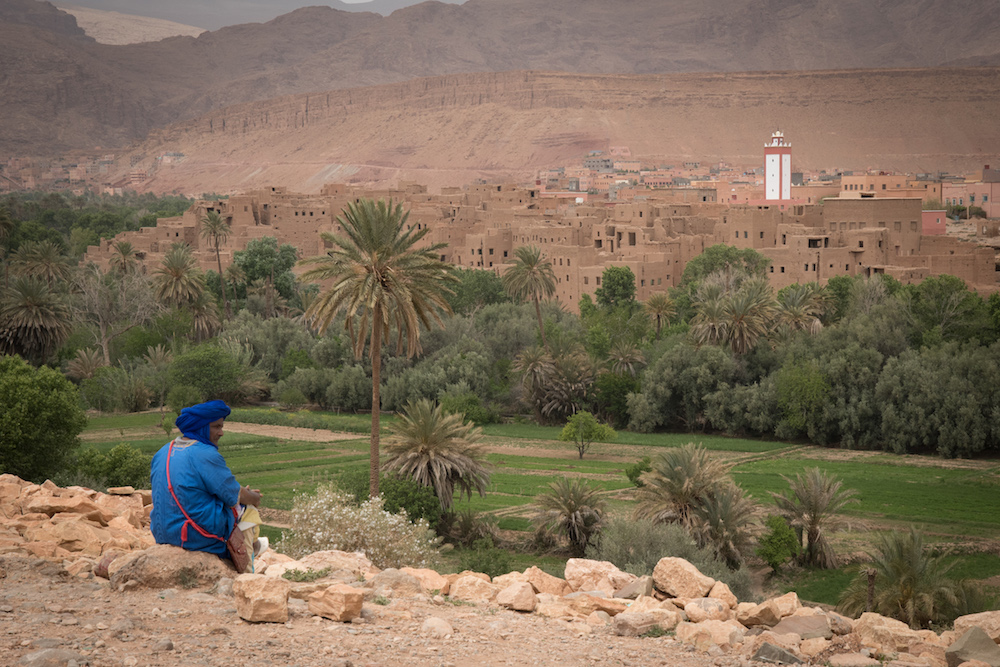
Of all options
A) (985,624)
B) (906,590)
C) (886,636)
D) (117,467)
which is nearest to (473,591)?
(886,636)

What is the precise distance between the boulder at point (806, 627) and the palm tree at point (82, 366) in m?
45.4

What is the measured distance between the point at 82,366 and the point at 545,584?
44248 millimetres

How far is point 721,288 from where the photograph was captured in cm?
5081

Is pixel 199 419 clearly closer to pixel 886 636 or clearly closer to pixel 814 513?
pixel 886 636

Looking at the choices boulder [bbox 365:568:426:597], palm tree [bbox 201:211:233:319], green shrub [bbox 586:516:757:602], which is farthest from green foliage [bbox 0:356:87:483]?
palm tree [bbox 201:211:233:319]

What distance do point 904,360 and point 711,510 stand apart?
21.8 metres

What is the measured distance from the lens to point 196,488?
28.4ft

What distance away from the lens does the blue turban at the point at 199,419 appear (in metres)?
8.69

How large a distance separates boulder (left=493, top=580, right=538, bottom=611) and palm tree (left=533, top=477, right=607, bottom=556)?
15.1 meters

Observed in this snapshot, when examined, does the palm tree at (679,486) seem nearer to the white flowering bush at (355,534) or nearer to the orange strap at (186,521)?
the white flowering bush at (355,534)

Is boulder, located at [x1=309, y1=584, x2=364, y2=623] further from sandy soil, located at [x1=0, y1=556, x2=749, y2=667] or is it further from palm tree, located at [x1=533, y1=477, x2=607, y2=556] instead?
palm tree, located at [x1=533, y1=477, x2=607, y2=556]

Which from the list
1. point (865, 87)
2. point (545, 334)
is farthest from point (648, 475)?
point (865, 87)

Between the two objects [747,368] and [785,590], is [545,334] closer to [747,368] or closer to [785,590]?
[747,368]

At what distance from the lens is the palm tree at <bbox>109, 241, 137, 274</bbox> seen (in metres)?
69.3
